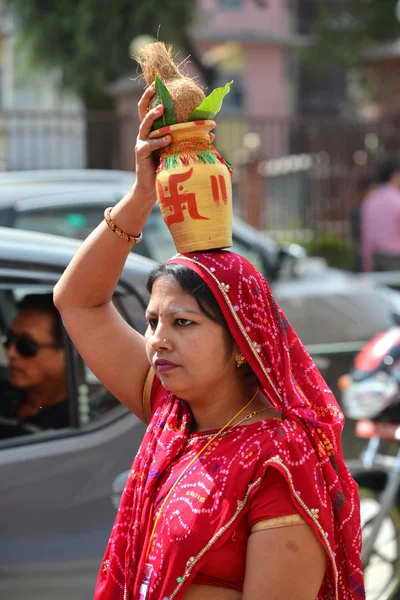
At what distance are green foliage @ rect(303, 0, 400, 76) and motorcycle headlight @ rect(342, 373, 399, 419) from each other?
64.7 feet

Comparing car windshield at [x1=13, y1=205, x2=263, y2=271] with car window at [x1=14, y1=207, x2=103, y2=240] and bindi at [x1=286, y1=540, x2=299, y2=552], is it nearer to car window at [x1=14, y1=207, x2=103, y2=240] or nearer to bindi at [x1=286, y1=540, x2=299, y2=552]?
car window at [x1=14, y1=207, x2=103, y2=240]


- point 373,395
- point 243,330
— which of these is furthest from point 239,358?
point 373,395

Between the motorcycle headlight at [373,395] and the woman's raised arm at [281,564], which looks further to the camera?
the motorcycle headlight at [373,395]

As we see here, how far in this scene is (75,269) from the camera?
214 cm

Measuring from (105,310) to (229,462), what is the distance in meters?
0.54

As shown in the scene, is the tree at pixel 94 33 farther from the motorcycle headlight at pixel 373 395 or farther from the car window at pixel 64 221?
the motorcycle headlight at pixel 373 395

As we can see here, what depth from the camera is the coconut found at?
1.90m

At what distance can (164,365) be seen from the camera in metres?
1.86

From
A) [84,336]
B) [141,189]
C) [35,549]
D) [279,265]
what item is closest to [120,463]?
[35,549]

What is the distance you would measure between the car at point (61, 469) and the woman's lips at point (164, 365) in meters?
0.87

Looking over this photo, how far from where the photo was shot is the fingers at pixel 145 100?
6.39ft

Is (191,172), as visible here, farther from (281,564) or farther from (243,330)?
(281,564)

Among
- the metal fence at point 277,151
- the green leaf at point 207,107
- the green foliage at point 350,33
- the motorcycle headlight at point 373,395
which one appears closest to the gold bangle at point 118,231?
the green leaf at point 207,107

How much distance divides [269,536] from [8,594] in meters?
1.05
